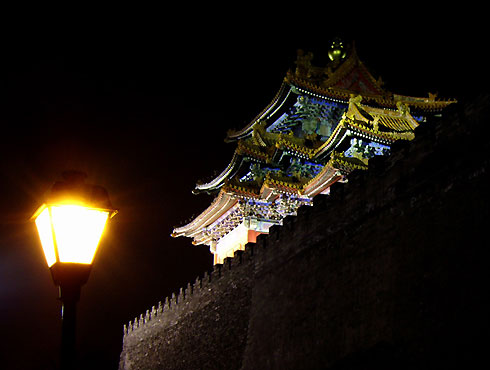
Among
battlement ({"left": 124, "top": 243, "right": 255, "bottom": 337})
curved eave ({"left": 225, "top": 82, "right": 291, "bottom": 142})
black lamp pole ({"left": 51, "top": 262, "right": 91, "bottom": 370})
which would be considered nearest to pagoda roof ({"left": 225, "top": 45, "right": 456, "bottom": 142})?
curved eave ({"left": 225, "top": 82, "right": 291, "bottom": 142})

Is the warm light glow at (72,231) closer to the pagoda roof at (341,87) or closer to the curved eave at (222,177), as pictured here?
the pagoda roof at (341,87)

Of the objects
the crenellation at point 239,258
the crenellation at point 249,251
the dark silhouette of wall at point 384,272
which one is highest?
the crenellation at point 239,258

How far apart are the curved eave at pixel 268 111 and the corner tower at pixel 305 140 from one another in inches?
1.4

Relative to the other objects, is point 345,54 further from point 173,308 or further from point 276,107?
point 173,308

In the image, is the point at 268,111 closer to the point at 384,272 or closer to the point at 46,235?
the point at 384,272

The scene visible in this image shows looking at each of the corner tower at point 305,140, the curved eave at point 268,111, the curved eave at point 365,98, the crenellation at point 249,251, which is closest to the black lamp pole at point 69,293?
the crenellation at point 249,251

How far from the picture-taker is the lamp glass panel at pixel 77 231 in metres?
4.08

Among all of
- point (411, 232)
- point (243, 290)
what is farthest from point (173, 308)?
point (411, 232)

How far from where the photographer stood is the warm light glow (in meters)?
4.08

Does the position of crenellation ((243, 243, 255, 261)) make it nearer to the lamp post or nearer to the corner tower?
the corner tower

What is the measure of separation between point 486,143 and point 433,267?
1.66 meters

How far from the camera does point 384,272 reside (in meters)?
8.85

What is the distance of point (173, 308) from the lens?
18094 mm

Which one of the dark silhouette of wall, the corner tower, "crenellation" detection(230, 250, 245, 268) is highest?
the corner tower
